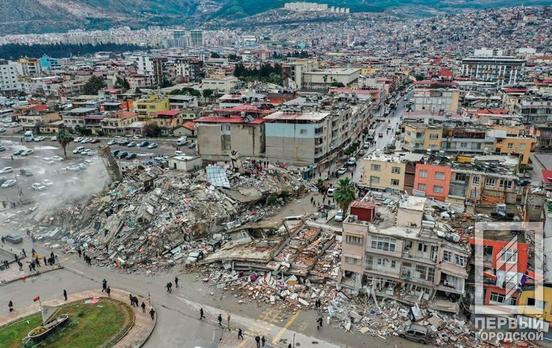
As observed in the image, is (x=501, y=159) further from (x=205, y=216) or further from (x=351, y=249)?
(x=205, y=216)

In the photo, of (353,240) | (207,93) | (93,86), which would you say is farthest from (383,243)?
(93,86)

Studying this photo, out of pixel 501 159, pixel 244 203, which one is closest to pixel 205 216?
pixel 244 203

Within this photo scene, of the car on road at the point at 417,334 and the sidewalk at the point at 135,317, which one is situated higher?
the car on road at the point at 417,334

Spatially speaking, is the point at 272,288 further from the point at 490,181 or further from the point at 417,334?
→ the point at 490,181

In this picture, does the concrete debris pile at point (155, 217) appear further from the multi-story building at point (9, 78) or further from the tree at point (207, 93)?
the multi-story building at point (9, 78)

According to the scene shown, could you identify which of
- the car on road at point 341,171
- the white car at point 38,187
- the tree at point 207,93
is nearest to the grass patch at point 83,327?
the white car at point 38,187

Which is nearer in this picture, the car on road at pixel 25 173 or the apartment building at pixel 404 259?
the apartment building at pixel 404 259
